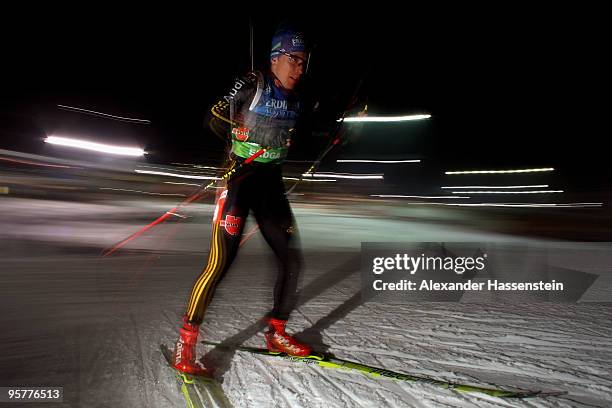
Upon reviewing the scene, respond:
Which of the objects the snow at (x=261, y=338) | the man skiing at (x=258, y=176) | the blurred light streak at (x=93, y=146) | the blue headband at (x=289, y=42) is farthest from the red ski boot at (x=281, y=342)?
the blurred light streak at (x=93, y=146)

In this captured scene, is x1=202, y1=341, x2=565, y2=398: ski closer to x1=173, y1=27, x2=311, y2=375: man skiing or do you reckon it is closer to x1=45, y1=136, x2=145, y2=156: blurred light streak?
x1=173, y1=27, x2=311, y2=375: man skiing

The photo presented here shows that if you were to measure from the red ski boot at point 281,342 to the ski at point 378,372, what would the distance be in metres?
0.03

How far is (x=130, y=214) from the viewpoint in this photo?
12.6 meters

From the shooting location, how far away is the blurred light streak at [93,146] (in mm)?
17469

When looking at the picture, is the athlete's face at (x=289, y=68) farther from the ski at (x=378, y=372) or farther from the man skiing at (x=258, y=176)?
the ski at (x=378, y=372)

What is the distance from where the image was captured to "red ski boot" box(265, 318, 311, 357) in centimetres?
282

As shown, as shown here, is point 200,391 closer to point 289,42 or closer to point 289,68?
point 289,68

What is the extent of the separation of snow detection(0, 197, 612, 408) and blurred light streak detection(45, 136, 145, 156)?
40.2 ft

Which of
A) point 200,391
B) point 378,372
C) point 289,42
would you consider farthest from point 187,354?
point 289,42

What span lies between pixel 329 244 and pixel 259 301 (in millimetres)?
4481

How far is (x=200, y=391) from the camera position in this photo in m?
2.30

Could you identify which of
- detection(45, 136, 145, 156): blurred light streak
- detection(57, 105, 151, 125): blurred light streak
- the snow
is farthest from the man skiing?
detection(57, 105, 151, 125): blurred light streak

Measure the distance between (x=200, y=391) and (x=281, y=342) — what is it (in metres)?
0.71

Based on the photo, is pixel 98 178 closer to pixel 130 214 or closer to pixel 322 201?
pixel 130 214
